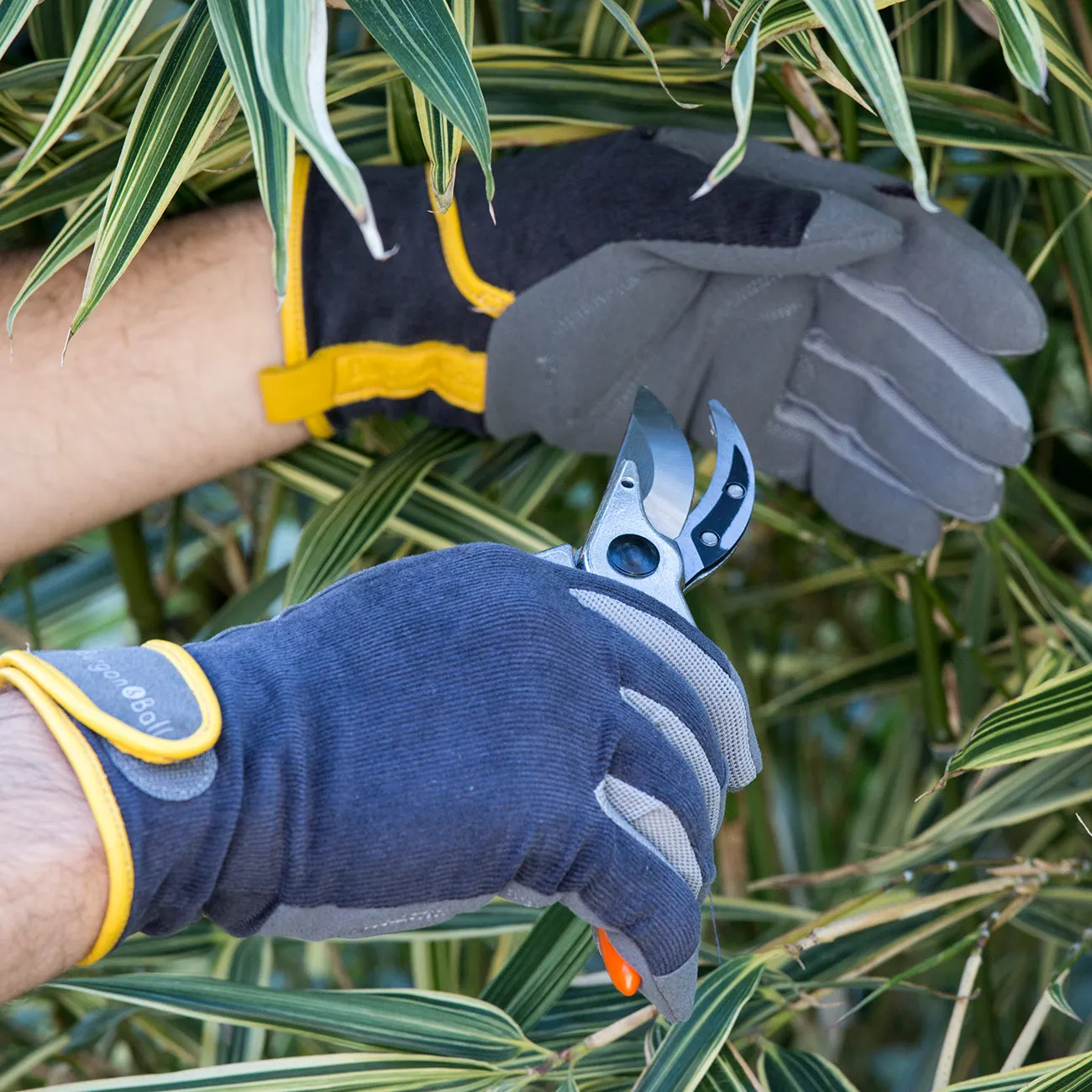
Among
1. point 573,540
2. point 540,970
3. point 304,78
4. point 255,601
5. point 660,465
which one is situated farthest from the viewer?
point 573,540

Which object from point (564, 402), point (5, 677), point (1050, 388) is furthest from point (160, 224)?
point (1050, 388)

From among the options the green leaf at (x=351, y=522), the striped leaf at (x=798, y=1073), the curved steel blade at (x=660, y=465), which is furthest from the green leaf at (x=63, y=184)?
the striped leaf at (x=798, y=1073)

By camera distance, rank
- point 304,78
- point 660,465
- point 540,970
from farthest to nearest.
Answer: point 540,970 < point 660,465 < point 304,78

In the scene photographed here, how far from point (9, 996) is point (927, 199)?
0.42 meters

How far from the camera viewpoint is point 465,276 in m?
0.73

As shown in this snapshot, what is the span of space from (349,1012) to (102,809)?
25cm

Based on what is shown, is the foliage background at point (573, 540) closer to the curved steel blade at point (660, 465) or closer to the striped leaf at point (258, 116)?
the striped leaf at point (258, 116)

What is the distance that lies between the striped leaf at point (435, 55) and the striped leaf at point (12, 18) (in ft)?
0.38

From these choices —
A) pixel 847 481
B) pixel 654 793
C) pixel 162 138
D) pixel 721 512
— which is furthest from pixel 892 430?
pixel 162 138

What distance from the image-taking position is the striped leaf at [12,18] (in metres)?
0.45

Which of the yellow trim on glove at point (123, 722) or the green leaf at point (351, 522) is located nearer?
the yellow trim on glove at point (123, 722)

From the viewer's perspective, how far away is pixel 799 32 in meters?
0.53

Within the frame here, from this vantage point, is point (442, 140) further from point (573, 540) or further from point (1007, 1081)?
point (573, 540)

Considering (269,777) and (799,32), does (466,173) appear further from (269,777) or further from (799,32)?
(269,777)
